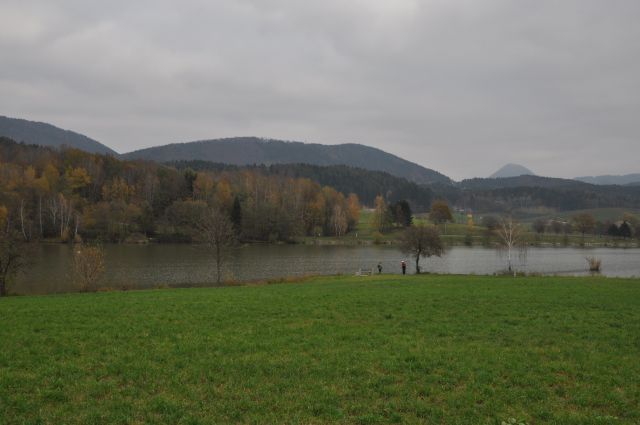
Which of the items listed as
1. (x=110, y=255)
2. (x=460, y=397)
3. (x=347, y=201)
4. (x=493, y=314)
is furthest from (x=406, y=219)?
(x=460, y=397)

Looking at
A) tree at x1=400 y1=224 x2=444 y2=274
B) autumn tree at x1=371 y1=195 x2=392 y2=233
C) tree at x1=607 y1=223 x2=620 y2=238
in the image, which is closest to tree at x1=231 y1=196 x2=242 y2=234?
autumn tree at x1=371 y1=195 x2=392 y2=233

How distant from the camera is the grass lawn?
310 inches

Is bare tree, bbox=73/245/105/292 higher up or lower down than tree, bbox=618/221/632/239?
higher up

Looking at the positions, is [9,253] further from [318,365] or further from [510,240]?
[510,240]

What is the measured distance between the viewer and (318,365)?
32.9 ft

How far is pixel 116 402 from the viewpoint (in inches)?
317

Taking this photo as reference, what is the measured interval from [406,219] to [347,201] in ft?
78.6

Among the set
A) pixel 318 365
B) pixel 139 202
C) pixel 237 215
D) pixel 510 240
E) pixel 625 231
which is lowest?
pixel 625 231

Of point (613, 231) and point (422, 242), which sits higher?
point (422, 242)

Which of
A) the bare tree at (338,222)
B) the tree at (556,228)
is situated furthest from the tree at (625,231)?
the bare tree at (338,222)

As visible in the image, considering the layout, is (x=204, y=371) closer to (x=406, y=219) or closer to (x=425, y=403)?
(x=425, y=403)

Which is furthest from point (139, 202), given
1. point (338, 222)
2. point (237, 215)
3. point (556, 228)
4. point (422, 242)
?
point (556, 228)

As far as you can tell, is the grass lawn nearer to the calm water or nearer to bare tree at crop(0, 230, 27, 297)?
bare tree at crop(0, 230, 27, 297)

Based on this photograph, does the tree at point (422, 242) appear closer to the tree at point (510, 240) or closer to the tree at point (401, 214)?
the tree at point (510, 240)
